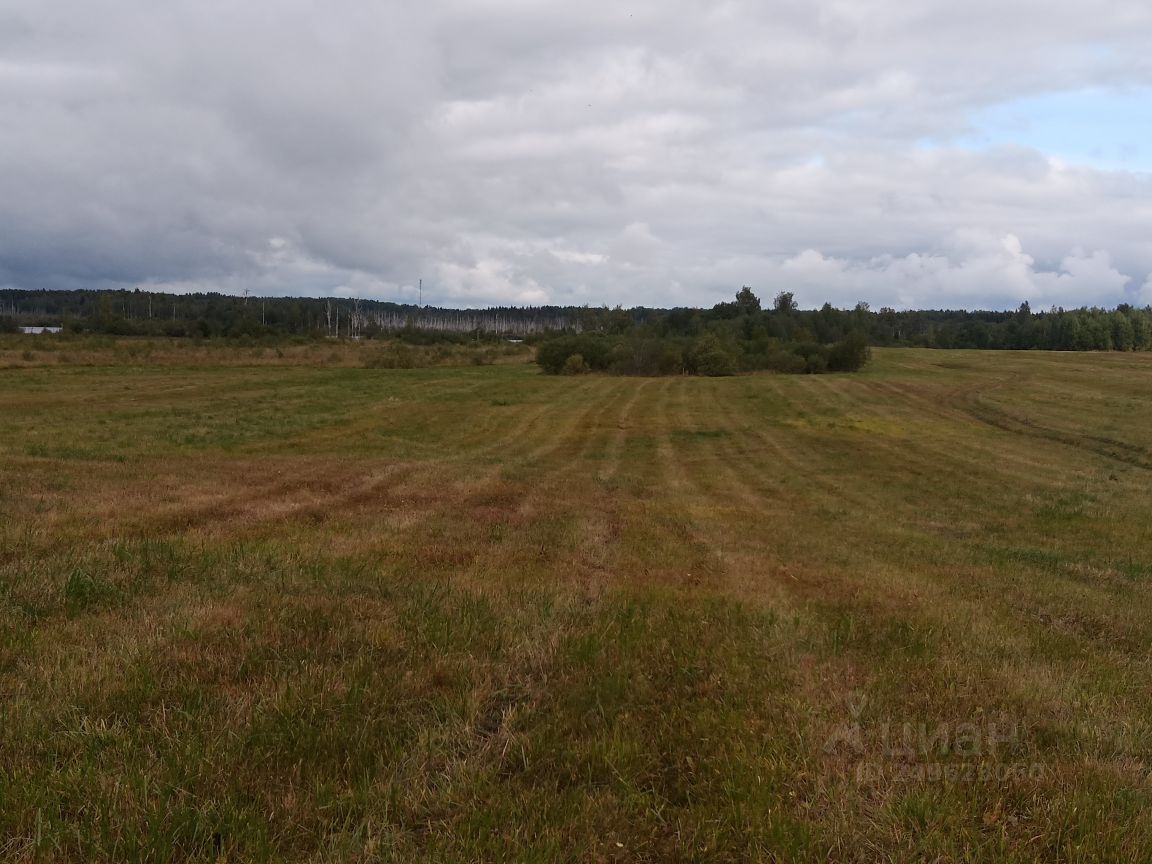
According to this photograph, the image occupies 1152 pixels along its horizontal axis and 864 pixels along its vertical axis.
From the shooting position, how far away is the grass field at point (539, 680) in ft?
10.4

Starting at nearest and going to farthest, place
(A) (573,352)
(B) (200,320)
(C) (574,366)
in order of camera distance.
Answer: (C) (574,366), (A) (573,352), (B) (200,320)

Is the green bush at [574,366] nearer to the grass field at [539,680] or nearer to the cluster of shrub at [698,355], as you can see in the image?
the cluster of shrub at [698,355]

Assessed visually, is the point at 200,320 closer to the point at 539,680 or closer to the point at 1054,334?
the point at 539,680

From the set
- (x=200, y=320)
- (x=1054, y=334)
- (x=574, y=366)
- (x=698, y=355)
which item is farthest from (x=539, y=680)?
(x=1054, y=334)

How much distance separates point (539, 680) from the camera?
470cm

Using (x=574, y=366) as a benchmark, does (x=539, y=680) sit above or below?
below

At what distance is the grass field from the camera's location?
3.17 metres

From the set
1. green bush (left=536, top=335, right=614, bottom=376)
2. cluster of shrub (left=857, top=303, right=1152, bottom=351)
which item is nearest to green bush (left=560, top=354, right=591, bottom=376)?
green bush (left=536, top=335, right=614, bottom=376)

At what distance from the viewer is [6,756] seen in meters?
3.35

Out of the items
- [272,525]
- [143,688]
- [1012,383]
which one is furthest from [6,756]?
[1012,383]

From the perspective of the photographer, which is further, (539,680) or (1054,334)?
(1054,334)


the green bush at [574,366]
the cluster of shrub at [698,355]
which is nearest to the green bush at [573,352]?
the cluster of shrub at [698,355]

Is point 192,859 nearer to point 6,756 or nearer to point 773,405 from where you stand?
point 6,756

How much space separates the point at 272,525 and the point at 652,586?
524cm
